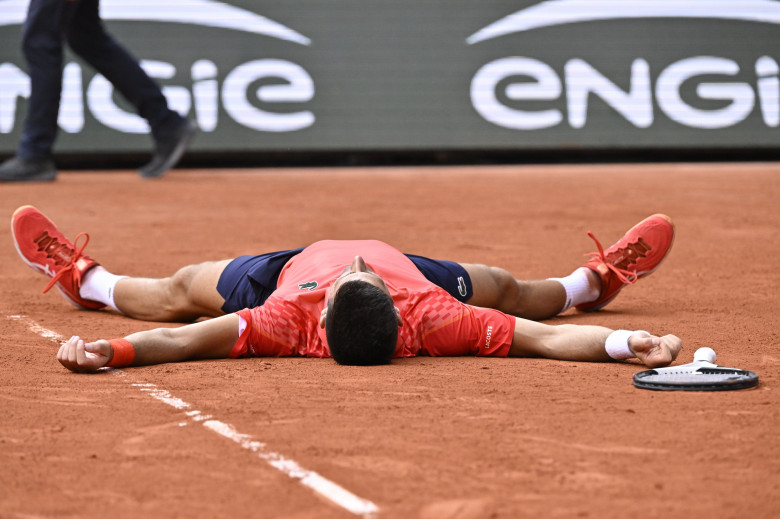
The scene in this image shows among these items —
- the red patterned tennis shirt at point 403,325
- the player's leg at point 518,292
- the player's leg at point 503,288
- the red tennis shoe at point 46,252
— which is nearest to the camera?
the red patterned tennis shirt at point 403,325

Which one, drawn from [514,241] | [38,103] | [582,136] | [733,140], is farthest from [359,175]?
[514,241]

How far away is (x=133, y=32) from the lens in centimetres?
1438

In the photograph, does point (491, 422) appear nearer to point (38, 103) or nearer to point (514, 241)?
point (514, 241)

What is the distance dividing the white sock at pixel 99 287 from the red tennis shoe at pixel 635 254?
236cm

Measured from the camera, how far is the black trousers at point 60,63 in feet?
37.5

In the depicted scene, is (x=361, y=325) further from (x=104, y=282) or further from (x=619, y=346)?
(x=104, y=282)

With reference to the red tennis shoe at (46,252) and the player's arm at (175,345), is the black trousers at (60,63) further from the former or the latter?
the player's arm at (175,345)

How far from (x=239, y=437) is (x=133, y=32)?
481 inches

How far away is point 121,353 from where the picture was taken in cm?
399

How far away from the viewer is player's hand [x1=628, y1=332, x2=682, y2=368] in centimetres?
386

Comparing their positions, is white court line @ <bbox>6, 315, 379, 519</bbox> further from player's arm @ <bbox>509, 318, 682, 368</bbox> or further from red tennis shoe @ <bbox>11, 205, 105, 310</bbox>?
red tennis shoe @ <bbox>11, 205, 105, 310</bbox>

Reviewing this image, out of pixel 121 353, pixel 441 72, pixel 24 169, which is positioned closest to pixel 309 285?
pixel 121 353

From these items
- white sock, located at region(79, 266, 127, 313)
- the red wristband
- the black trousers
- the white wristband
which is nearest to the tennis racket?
the white wristband

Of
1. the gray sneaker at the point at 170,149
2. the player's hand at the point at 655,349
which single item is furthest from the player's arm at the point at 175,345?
the gray sneaker at the point at 170,149
